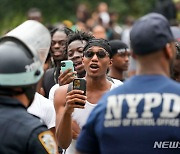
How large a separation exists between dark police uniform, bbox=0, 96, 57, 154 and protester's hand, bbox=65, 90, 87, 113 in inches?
77.7

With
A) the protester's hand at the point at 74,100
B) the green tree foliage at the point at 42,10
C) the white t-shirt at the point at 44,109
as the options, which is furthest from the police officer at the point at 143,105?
the green tree foliage at the point at 42,10

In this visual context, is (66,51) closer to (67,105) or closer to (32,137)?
(67,105)

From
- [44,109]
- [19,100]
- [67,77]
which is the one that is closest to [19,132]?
[19,100]

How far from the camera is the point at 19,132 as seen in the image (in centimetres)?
546

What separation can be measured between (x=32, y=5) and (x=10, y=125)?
2248 centimetres

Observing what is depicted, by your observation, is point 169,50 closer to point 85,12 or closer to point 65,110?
point 65,110

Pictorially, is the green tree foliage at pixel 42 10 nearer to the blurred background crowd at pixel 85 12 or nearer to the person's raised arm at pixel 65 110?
the blurred background crowd at pixel 85 12

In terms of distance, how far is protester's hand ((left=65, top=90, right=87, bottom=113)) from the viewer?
763cm

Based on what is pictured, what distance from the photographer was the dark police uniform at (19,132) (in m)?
5.45

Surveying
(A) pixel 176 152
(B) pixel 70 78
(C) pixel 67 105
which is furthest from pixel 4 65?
(B) pixel 70 78

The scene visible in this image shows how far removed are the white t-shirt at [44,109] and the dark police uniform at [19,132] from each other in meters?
2.78

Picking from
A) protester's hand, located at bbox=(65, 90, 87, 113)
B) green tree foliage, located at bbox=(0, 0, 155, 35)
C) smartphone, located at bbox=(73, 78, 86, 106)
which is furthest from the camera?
green tree foliage, located at bbox=(0, 0, 155, 35)

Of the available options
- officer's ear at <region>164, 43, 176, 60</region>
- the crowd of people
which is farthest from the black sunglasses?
officer's ear at <region>164, 43, 176, 60</region>

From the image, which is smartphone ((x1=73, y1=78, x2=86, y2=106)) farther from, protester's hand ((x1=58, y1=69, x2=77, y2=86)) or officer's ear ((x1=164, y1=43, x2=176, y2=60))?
officer's ear ((x1=164, y1=43, x2=176, y2=60))
